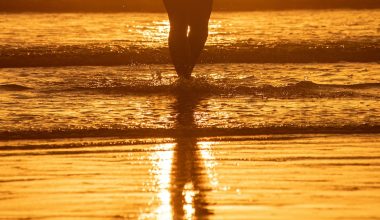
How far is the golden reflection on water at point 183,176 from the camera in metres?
5.04

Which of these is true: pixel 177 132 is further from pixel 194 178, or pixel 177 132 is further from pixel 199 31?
pixel 199 31

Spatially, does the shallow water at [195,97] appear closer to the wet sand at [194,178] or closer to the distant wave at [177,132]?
the distant wave at [177,132]

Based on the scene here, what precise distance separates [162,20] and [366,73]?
37.2 ft

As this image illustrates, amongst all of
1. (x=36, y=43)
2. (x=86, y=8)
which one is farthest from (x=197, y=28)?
(x=86, y=8)

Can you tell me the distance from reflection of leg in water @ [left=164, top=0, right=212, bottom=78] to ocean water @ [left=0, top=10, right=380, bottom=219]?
1.23 ft

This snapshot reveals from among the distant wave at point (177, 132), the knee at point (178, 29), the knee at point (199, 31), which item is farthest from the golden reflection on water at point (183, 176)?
the knee at point (199, 31)

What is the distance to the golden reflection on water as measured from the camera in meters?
5.04

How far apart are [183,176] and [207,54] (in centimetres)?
841

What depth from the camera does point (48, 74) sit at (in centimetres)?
1159

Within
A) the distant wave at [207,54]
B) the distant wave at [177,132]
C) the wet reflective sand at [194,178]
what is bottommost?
the wet reflective sand at [194,178]

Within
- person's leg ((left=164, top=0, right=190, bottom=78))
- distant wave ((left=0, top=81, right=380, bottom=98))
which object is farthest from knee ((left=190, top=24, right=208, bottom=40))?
distant wave ((left=0, top=81, right=380, bottom=98))

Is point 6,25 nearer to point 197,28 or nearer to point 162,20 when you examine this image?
point 162,20

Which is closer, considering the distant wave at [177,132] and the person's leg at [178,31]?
the distant wave at [177,132]

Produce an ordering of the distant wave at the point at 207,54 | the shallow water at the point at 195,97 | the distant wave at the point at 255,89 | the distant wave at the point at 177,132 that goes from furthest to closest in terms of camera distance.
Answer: the distant wave at the point at 207,54
the distant wave at the point at 255,89
the shallow water at the point at 195,97
the distant wave at the point at 177,132
